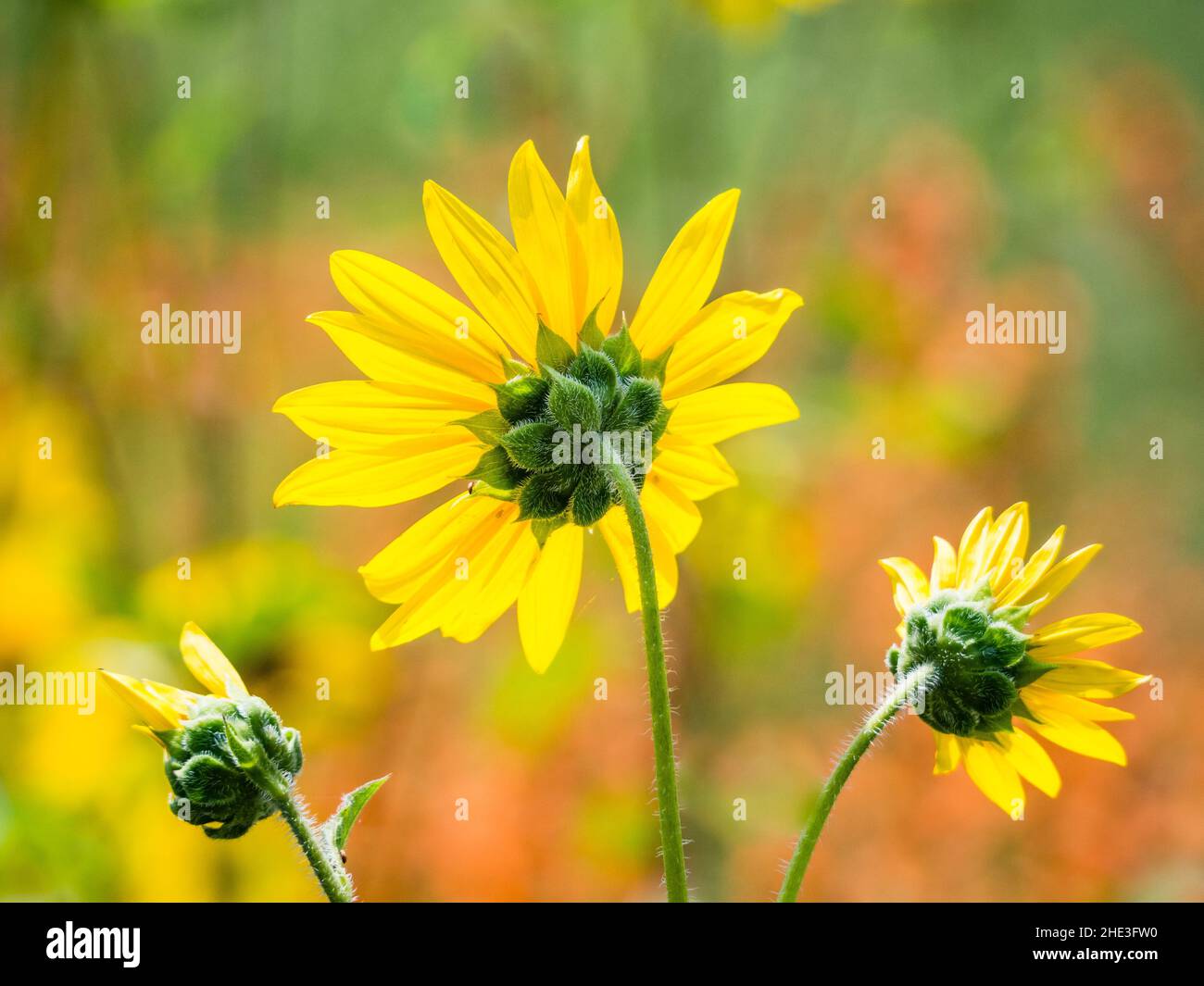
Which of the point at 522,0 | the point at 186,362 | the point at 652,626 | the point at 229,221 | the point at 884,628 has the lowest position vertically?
the point at 884,628

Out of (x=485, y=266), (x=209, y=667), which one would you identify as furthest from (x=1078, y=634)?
(x=209, y=667)

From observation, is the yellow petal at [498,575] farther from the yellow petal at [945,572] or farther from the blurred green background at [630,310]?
the blurred green background at [630,310]

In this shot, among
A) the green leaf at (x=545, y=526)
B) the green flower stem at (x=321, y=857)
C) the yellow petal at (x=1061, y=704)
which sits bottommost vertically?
the green flower stem at (x=321, y=857)

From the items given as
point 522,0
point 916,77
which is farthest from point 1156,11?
point 522,0

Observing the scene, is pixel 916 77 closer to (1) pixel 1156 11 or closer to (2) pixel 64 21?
(1) pixel 1156 11

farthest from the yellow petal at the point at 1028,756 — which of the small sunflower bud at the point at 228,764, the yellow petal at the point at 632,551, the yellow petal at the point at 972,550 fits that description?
the small sunflower bud at the point at 228,764

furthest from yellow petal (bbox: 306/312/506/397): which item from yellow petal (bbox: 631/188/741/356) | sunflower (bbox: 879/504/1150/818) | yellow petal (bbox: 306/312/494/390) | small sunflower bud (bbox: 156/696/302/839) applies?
sunflower (bbox: 879/504/1150/818)
